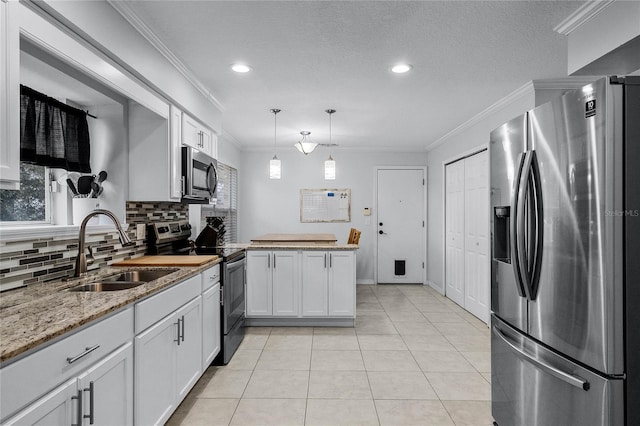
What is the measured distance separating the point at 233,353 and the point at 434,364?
1.77m

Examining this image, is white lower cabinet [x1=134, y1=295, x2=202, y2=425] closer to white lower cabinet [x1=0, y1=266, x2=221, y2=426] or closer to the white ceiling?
white lower cabinet [x1=0, y1=266, x2=221, y2=426]

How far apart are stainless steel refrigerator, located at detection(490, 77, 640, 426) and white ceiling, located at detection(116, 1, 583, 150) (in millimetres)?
861

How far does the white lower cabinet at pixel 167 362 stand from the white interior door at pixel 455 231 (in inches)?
148

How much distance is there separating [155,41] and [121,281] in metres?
1.63

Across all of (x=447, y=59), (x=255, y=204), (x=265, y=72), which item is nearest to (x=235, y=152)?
(x=255, y=204)

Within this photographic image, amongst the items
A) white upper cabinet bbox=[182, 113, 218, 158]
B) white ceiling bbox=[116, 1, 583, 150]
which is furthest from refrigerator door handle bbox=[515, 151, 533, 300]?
white upper cabinet bbox=[182, 113, 218, 158]

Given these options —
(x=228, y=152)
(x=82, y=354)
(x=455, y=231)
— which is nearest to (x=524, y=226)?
(x=82, y=354)

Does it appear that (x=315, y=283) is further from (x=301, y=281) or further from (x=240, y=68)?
(x=240, y=68)

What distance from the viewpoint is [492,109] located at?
401 cm

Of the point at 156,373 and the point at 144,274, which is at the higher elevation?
the point at 144,274

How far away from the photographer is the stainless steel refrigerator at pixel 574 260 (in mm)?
1345

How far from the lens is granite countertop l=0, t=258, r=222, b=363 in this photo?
1.09m

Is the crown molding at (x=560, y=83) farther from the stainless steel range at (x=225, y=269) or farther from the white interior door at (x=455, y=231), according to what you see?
the stainless steel range at (x=225, y=269)

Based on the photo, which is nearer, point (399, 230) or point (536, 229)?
point (536, 229)
